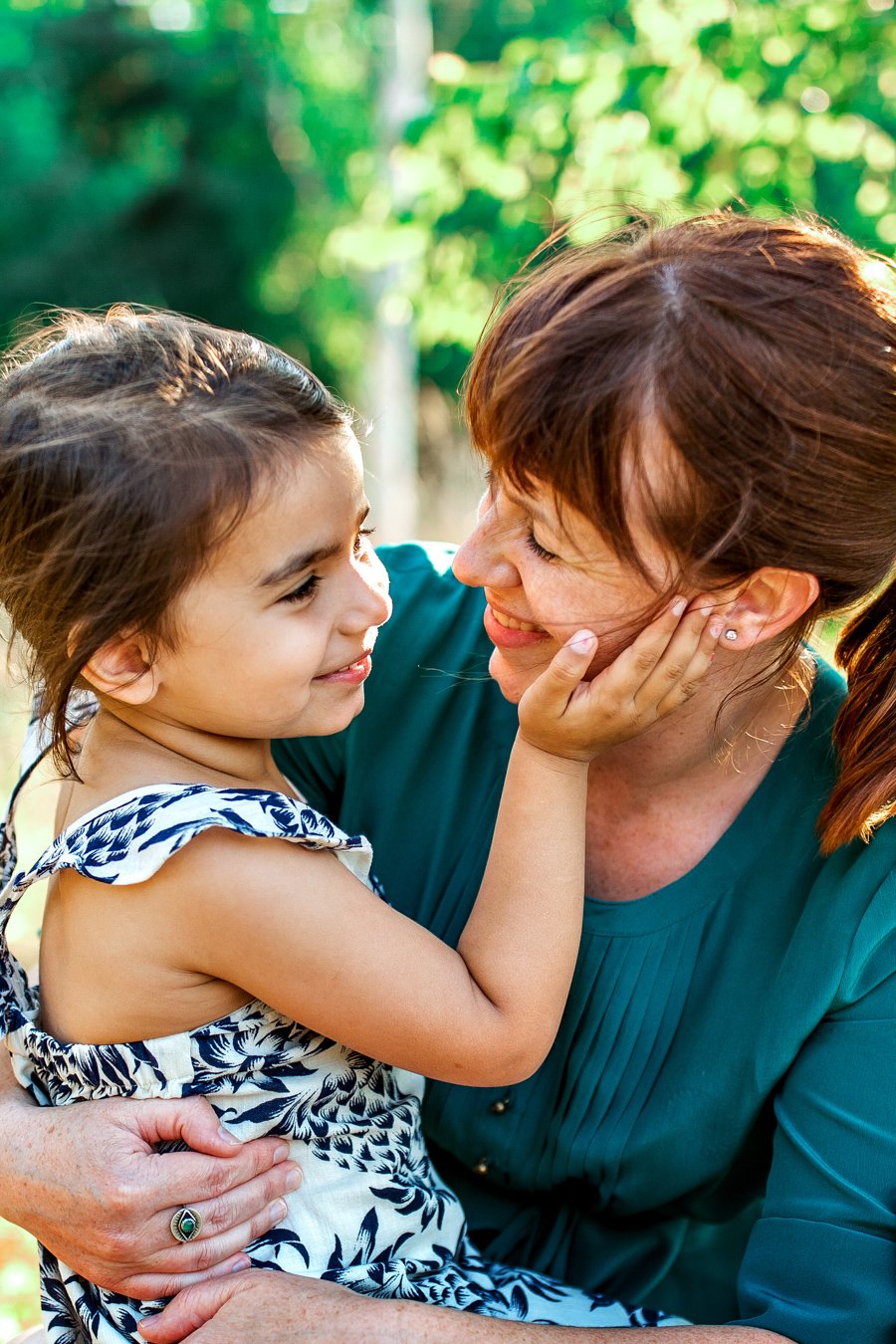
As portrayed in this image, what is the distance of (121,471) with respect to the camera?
1.66m

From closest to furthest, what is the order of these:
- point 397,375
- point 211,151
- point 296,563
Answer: point 296,563 → point 397,375 → point 211,151

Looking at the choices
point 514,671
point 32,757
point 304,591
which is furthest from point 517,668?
point 32,757

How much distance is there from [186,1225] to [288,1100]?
0.21m

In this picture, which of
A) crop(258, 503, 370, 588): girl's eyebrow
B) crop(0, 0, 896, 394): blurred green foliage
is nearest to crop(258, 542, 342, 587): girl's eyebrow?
crop(258, 503, 370, 588): girl's eyebrow

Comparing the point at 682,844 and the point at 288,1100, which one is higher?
the point at 682,844

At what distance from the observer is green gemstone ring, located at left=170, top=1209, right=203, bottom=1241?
1729mm

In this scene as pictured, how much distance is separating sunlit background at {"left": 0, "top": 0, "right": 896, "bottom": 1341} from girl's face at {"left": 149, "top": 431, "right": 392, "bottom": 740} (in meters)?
0.62

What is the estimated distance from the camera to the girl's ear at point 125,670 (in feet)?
5.74

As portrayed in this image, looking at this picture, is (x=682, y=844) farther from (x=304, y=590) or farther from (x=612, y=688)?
(x=304, y=590)

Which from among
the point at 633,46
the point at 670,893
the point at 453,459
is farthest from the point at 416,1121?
the point at 453,459

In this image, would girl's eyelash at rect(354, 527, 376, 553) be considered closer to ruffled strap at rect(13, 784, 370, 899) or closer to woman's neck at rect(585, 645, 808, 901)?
ruffled strap at rect(13, 784, 370, 899)

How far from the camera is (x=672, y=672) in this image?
186 centimetres

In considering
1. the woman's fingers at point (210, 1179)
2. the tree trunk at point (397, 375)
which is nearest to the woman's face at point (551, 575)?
the woman's fingers at point (210, 1179)

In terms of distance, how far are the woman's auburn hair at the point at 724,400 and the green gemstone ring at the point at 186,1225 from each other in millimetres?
1066
